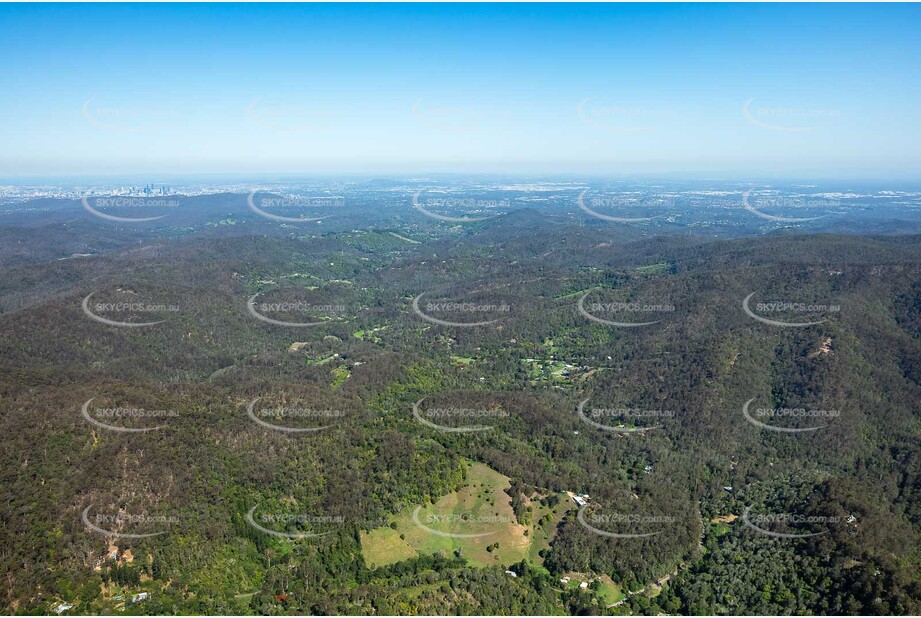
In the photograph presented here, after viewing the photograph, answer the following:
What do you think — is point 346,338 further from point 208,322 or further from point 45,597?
point 45,597

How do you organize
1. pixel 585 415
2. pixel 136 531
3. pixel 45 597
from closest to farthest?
pixel 45 597 < pixel 136 531 < pixel 585 415

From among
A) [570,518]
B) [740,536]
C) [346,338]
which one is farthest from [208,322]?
[740,536]

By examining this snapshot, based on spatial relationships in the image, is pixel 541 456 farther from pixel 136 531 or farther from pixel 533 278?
pixel 533 278

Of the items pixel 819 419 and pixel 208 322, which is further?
pixel 208 322

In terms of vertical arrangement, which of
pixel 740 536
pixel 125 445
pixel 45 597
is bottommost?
pixel 740 536

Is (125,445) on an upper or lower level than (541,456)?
upper

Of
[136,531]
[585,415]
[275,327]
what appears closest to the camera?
[136,531]

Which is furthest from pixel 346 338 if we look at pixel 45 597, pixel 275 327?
pixel 45 597
